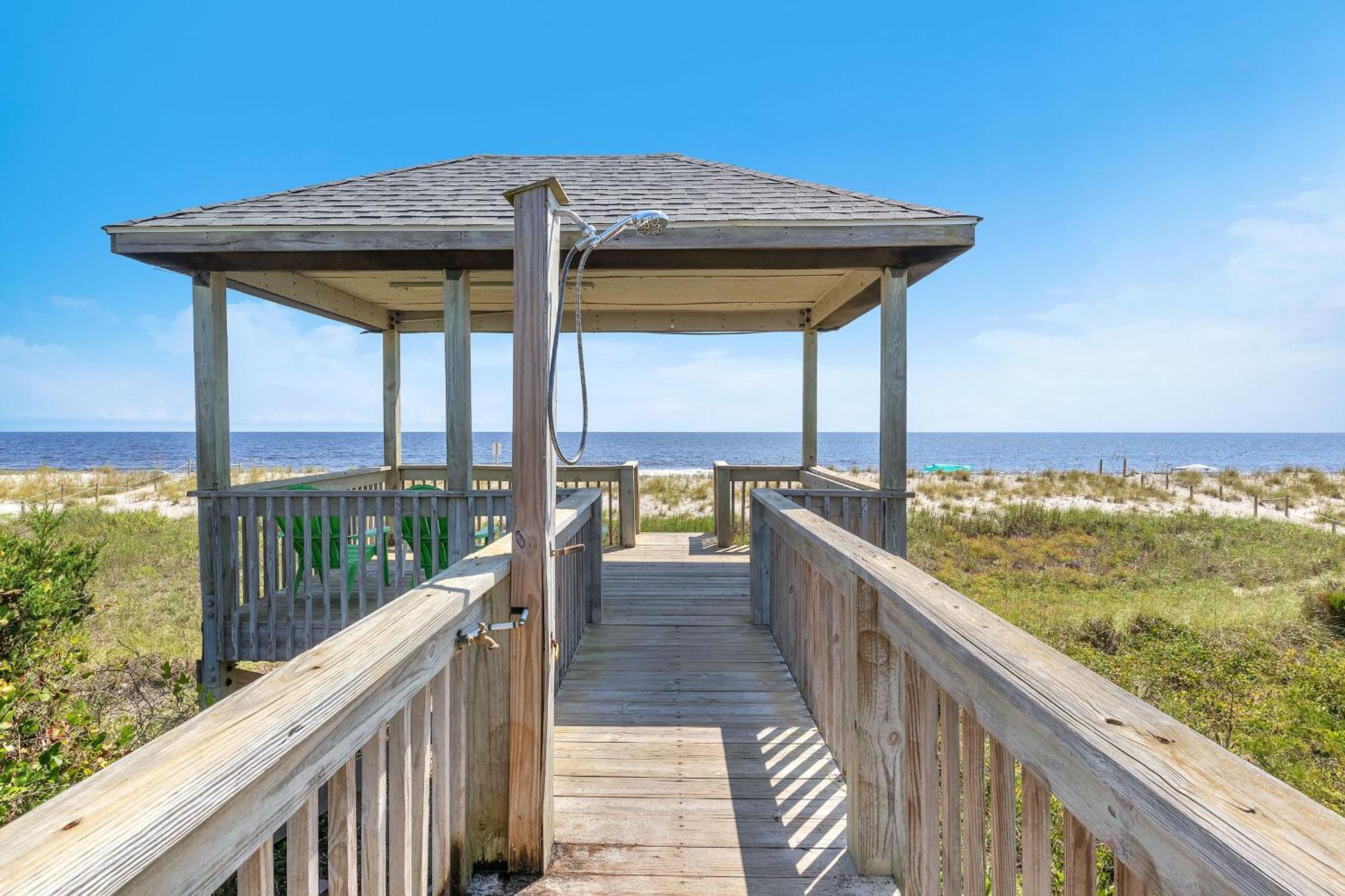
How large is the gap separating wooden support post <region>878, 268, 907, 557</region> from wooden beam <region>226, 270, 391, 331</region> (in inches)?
183

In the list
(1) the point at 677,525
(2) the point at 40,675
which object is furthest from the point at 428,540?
(1) the point at 677,525

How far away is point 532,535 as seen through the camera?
6.29 ft

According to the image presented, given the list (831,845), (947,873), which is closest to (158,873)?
(947,873)

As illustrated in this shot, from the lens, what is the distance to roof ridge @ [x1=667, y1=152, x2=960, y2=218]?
479 centimetres

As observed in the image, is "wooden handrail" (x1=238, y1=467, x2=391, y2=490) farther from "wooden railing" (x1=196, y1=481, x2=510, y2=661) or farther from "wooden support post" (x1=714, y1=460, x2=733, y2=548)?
"wooden support post" (x1=714, y1=460, x2=733, y2=548)

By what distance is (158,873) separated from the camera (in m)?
0.66

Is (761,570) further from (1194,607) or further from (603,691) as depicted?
(1194,607)

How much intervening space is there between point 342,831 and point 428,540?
12.9ft

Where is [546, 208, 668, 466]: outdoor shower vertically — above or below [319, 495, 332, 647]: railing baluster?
above

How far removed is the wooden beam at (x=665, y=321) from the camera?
7711 millimetres

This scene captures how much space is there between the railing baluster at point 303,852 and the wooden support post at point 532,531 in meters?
0.85

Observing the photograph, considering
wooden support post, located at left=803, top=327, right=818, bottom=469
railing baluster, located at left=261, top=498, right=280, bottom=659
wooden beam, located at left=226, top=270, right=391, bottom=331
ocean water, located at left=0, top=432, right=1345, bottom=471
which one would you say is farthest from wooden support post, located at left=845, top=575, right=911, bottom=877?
ocean water, located at left=0, top=432, right=1345, bottom=471

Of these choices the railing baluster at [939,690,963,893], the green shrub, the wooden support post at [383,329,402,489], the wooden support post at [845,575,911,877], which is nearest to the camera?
the railing baluster at [939,690,963,893]

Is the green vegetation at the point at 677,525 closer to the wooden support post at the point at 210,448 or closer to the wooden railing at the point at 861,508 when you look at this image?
the wooden railing at the point at 861,508
